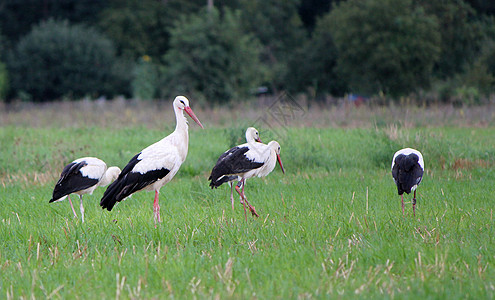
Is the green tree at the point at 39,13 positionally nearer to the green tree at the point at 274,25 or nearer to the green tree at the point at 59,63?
the green tree at the point at 59,63

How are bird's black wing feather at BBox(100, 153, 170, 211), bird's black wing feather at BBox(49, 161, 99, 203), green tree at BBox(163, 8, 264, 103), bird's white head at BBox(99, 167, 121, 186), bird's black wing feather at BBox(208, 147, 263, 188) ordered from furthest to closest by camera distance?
green tree at BBox(163, 8, 264, 103)
bird's white head at BBox(99, 167, 121, 186)
bird's black wing feather at BBox(208, 147, 263, 188)
bird's black wing feather at BBox(49, 161, 99, 203)
bird's black wing feather at BBox(100, 153, 170, 211)

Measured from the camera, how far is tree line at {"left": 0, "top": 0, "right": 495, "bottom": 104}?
31016 millimetres

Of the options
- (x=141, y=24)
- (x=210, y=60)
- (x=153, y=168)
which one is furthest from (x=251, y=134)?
(x=141, y=24)

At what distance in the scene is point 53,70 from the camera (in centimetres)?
3931

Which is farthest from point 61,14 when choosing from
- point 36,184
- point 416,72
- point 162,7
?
point 36,184

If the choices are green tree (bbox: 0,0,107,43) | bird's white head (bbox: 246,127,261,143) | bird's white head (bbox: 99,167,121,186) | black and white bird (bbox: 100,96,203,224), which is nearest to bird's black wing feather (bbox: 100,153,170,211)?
black and white bird (bbox: 100,96,203,224)

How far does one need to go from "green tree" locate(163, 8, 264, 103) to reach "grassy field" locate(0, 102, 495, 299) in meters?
20.5

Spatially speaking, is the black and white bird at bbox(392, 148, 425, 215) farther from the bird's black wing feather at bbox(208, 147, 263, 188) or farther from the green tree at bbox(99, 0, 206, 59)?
the green tree at bbox(99, 0, 206, 59)

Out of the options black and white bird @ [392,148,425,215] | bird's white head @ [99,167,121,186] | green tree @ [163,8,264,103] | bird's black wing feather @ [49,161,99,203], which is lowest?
green tree @ [163,8,264,103]

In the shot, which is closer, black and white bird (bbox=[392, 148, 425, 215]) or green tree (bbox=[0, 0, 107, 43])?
black and white bird (bbox=[392, 148, 425, 215])

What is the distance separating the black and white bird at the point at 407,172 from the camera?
6.99 meters

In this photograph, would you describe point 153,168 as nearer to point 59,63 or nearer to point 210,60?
point 210,60

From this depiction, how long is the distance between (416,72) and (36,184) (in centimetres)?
2545

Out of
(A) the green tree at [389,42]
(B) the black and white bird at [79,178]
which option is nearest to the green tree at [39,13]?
(A) the green tree at [389,42]
